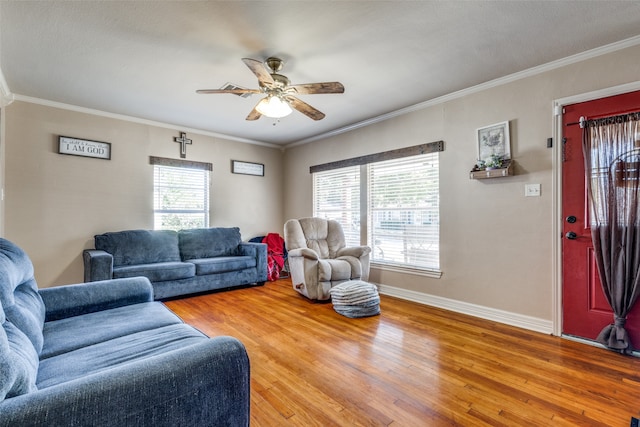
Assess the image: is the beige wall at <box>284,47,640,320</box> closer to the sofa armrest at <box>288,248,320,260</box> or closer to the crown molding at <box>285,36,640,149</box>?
the crown molding at <box>285,36,640,149</box>

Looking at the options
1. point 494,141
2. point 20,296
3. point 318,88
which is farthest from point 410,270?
point 20,296

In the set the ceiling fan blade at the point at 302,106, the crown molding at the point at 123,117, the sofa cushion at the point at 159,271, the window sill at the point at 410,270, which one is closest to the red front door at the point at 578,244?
the window sill at the point at 410,270

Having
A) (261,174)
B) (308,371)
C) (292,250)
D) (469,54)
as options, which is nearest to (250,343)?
(308,371)

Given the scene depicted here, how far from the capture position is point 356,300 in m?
3.20

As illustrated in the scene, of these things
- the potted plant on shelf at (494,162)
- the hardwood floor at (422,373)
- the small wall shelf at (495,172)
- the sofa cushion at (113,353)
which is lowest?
the hardwood floor at (422,373)

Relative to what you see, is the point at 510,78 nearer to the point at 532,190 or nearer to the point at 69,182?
the point at 532,190

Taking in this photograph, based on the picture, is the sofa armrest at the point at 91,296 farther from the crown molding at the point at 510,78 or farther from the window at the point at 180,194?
the crown molding at the point at 510,78

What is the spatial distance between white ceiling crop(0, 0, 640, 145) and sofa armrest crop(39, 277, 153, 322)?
1920 millimetres

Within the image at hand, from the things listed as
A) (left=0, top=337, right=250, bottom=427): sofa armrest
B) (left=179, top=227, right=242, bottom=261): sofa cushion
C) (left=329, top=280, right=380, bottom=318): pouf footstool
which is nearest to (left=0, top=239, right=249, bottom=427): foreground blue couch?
(left=0, top=337, right=250, bottom=427): sofa armrest

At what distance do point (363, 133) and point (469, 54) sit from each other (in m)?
2.02

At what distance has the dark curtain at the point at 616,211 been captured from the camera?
7.63ft

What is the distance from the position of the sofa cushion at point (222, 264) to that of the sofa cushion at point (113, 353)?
253cm

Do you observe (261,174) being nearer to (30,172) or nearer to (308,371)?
(30,172)

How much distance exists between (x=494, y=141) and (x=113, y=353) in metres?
3.60
